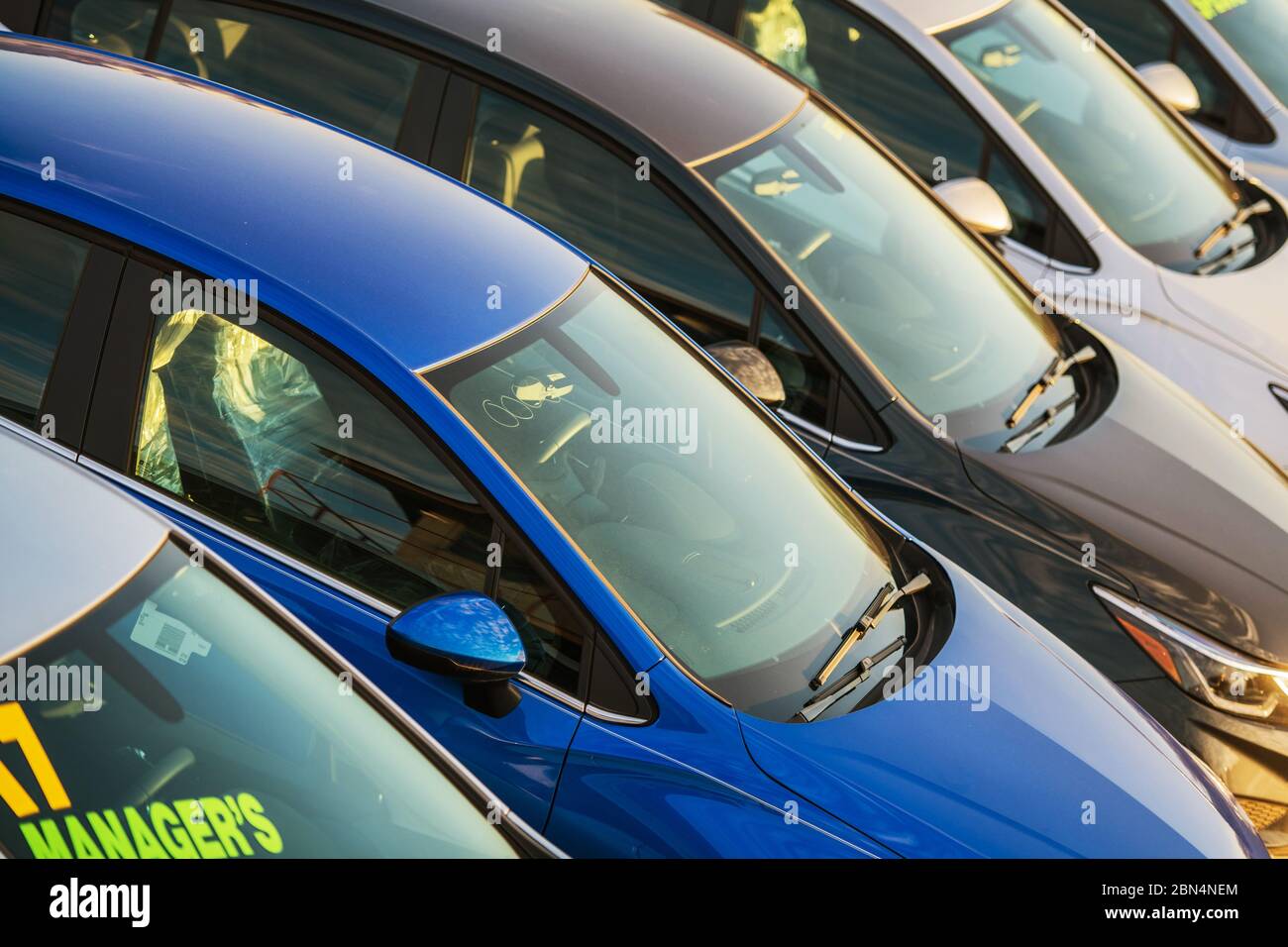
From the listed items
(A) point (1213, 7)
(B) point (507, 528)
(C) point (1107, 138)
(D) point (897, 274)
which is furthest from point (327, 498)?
(A) point (1213, 7)

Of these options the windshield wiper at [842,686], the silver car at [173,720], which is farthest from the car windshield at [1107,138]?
the silver car at [173,720]

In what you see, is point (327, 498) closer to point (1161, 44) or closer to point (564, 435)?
point (564, 435)

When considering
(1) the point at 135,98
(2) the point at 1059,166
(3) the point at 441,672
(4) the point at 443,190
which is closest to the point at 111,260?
(1) the point at 135,98

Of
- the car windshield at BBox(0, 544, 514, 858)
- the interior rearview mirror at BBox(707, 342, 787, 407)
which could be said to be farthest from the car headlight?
the car windshield at BBox(0, 544, 514, 858)

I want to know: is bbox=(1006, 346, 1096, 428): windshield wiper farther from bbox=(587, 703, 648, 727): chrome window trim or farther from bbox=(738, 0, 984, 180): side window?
bbox=(587, 703, 648, 727): chrome window trim

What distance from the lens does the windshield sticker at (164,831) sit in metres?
2.01

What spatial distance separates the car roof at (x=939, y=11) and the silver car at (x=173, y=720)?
4070mm

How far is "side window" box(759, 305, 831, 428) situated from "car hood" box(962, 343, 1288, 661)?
474 mm

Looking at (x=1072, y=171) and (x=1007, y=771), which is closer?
(x=1007, y=771)

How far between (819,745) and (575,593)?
0.61 meters

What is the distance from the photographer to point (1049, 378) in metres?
4.35

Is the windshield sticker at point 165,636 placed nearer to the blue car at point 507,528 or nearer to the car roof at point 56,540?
the car roof at point 56,540

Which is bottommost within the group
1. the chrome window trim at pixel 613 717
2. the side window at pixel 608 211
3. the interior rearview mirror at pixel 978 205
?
the chrome window trim at pixel 613 717

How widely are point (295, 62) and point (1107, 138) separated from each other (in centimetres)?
339
